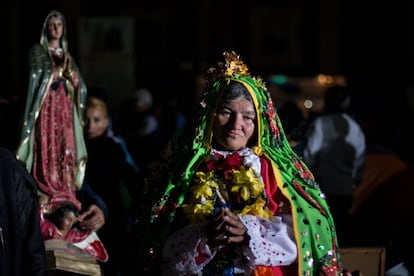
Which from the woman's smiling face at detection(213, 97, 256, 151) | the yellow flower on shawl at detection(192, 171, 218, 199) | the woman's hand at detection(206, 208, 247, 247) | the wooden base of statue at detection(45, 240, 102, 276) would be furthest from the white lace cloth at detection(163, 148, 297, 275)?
the wooden base of statue at detection(45, 240, 102, 276)

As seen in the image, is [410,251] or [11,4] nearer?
[410,251]

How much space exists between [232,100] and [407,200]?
187 inches

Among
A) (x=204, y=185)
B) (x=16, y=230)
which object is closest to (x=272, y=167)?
(x=204, y=185)

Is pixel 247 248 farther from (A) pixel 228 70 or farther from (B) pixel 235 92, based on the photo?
(A) pixel 228 70

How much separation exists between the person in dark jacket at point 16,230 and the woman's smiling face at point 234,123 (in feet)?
3.29

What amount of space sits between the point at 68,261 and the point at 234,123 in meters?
1.30

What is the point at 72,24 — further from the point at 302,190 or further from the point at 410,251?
the point at 302,190

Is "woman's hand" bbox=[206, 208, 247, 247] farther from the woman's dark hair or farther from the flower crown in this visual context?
the flower crown

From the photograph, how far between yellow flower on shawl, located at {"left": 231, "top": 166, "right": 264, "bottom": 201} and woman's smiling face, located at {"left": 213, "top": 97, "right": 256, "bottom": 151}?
15 cm

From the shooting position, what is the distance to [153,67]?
16.0 meters

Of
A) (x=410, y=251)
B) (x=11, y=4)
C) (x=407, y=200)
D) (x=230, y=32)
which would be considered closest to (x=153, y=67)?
(x=230, y=32)

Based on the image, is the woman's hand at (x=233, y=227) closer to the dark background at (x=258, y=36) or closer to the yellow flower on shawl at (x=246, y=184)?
the yellow flower on shawl at (x=246, y=184)

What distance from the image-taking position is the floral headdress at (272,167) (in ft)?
15.9

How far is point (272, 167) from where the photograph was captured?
4.96 meters
